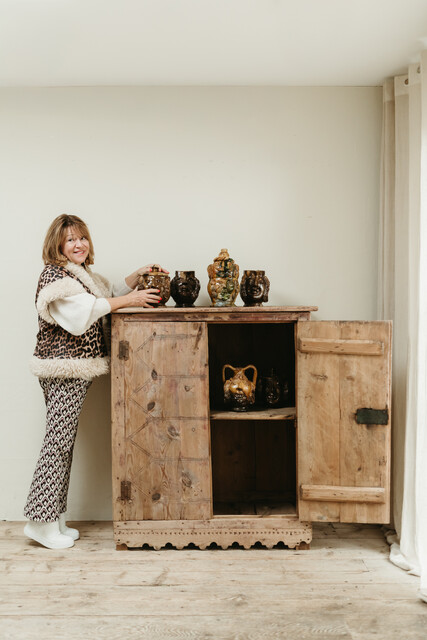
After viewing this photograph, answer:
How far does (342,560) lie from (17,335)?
6.83 feet

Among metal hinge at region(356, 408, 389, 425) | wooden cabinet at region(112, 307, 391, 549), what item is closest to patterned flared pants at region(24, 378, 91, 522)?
wooden cabinet at region(112, 307, 391, 549)

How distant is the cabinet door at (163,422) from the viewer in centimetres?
273

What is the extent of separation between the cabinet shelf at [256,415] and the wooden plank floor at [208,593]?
640 millimetres

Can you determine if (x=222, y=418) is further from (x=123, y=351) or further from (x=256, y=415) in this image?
(x=123, y=351)

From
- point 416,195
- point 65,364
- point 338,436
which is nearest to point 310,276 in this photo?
point 416,195

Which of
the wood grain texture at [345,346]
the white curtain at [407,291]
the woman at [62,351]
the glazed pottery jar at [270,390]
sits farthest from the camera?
the glazed pottery jar at [270,390]

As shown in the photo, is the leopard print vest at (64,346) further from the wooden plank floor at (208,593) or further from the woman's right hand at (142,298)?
the wooden plank floor at (208,593)

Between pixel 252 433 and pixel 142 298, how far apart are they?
105 centimetres

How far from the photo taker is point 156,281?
9.29ft

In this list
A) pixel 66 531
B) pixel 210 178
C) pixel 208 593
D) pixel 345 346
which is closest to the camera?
pixel 208 593

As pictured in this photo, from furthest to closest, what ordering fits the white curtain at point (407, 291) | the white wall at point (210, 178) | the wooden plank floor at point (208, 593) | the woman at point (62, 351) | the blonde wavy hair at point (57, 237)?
the white wall at point (210, 178)
the blonde wavy hair at point (57, 237)
the woman at point (62, 351)
the white curtain at point (407, 291)
the wooden plank floor at point (208, 593)

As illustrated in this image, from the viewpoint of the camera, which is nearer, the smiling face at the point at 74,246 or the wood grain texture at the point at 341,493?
the wood grain texture at the point at 341,493

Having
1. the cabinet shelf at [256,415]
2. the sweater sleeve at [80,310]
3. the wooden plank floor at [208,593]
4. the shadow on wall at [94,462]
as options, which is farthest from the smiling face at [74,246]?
the wooden plank floor at [208,593]

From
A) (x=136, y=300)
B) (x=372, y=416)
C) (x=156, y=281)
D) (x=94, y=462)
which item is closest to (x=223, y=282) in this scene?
(x=156, y=281)
